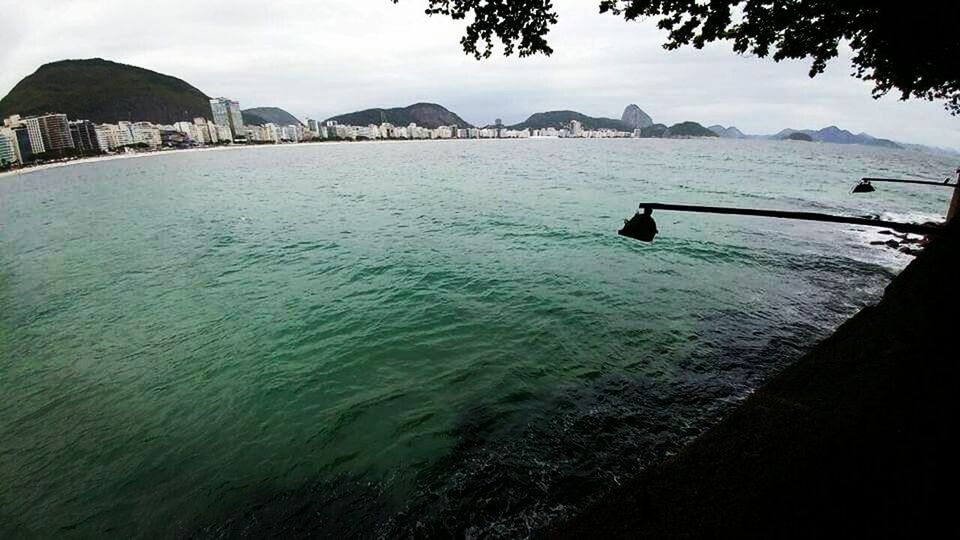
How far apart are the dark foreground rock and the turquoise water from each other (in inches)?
123

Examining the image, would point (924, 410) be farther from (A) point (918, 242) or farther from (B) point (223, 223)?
(B) point (223, 223)

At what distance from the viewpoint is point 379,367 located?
39.3ft

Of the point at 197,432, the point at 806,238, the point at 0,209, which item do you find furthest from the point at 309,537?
the point at 0,209

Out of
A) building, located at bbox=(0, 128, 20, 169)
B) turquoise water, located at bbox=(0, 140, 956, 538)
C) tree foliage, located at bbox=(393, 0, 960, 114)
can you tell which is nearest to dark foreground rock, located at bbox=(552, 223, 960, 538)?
turquoise water, located at bbox=(0, 140, 956, 538)

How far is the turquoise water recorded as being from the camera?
7.66 meters

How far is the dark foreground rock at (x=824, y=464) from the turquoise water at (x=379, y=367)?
Answer: 10.2 ft

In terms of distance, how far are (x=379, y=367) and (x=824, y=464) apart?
34.0 feet

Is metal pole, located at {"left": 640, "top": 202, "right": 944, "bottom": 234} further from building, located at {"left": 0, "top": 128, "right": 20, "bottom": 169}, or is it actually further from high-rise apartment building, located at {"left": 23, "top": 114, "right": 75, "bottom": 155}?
high-rise apartment building, located at {"left": 23, "top": 114, "right": 75, "bottom": 155}

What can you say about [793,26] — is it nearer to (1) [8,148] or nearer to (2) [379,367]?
(2) [379,367]

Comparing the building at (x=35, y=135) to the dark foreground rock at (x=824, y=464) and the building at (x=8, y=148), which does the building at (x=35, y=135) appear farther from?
the dark foreground rock at (x=824, y=464)

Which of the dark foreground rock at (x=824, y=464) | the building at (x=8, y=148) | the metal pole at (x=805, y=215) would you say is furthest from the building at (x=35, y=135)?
the dark foreground rock at (x=824, y=464)

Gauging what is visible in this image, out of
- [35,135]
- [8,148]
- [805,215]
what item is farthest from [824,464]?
[35,135]

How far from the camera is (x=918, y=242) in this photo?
84.6 ft

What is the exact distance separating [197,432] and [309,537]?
4.90 m
